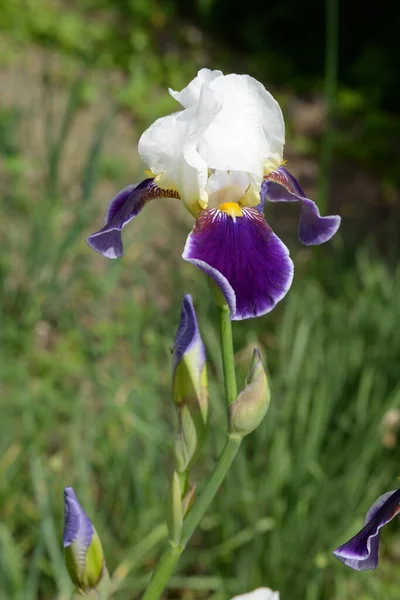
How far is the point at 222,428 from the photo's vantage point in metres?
1.99

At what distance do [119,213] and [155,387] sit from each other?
1.41 m

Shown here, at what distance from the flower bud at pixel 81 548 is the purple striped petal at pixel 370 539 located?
28 centimetres

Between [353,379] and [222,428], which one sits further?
[353,379]

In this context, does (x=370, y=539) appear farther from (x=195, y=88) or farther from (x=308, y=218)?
(x=195, y=88)

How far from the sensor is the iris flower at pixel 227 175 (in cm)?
82

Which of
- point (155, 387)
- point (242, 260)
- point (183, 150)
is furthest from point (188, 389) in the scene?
point (155, 387)

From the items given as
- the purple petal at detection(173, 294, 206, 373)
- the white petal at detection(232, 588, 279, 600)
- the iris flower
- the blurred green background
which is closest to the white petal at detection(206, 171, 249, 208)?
the iris flower

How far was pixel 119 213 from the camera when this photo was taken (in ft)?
3.09

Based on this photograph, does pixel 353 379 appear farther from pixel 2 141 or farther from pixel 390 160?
pixel 390 160

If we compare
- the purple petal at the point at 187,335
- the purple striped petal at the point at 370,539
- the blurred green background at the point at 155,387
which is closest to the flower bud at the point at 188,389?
the purple petal at the point at 187,335

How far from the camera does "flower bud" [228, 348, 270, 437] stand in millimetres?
851

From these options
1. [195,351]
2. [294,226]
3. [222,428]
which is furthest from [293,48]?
[195,351]

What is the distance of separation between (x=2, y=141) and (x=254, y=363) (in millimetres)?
2165

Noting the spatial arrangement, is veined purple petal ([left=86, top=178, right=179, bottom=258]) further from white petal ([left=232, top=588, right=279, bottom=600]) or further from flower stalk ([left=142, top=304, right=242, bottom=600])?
white petal ([left=232, top=588, right=279, bottom=600])
